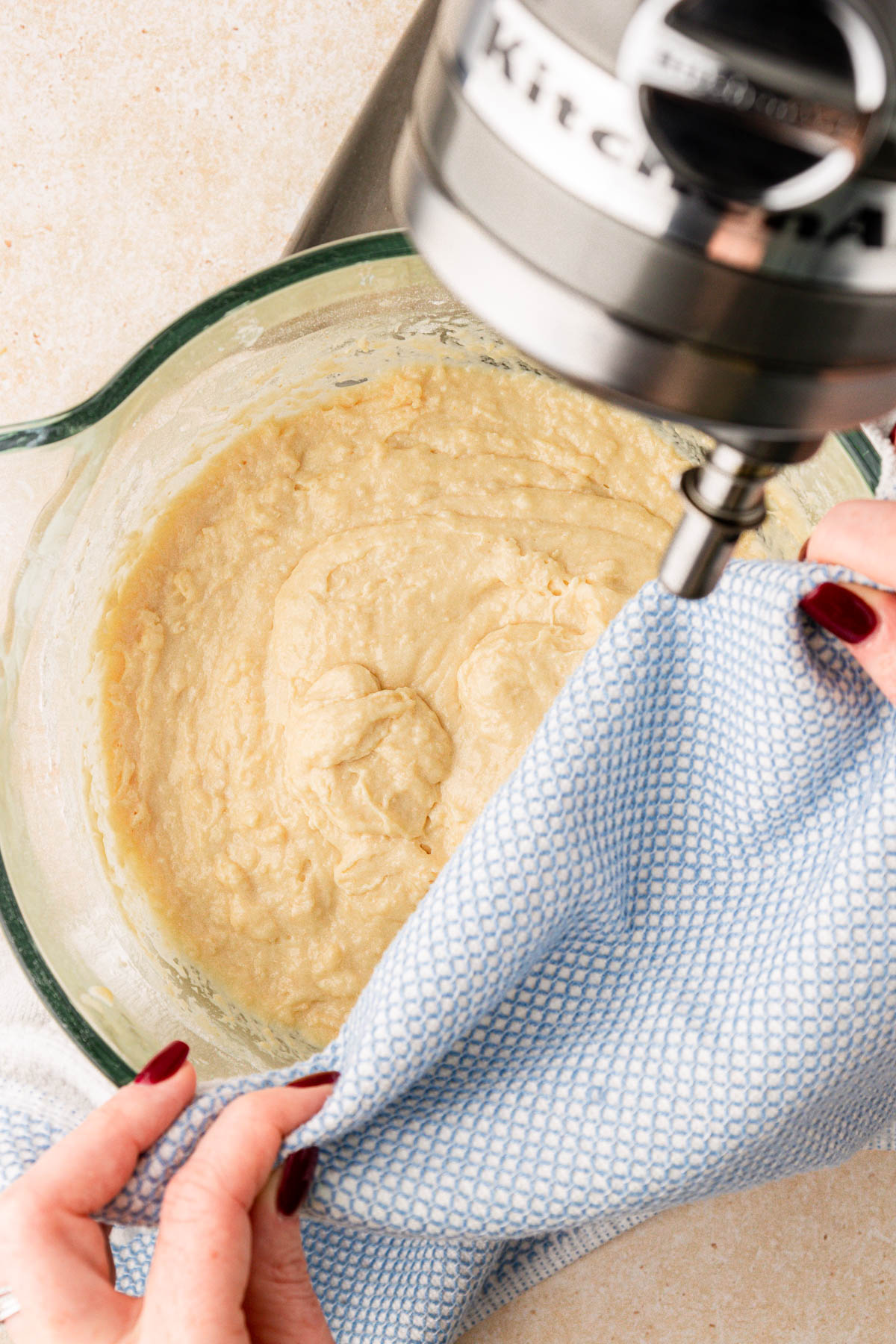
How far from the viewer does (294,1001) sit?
99cm

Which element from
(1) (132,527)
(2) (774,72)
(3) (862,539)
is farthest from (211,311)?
(2) (774,72)

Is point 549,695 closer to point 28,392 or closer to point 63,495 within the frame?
point 63,495

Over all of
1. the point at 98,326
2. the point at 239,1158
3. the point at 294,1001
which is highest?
the point at 98,326

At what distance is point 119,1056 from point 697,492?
0.73 meters

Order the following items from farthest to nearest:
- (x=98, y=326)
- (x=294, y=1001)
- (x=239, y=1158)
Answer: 1. (x=98, y=326)
2. (x=294, y=1001)
3. (x=239, y=1158)

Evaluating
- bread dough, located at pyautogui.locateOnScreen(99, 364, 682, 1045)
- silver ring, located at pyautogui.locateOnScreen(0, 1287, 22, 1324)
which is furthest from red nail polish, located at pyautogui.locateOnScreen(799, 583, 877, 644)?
silver ring, located at pyautogui.locateOnScreen(0, 1287, 22, 1324)

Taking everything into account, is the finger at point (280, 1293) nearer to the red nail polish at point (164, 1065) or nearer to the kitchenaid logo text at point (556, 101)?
the red nail polish at point (164, 1065)

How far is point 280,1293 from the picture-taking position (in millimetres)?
680

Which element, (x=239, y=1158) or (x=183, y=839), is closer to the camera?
(x=239, y=1158)

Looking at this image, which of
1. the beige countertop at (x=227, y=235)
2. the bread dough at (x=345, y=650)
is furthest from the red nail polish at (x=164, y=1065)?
the beige countertop at (x=227, y=235)

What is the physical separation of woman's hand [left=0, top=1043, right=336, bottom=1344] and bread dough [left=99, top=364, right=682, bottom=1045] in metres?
0.31

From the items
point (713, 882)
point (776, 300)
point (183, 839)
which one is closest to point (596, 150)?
point (776, 300)

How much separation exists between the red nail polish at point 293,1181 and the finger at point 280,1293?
13 millimetres

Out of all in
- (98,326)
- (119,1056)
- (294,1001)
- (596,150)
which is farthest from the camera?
(98,326)
